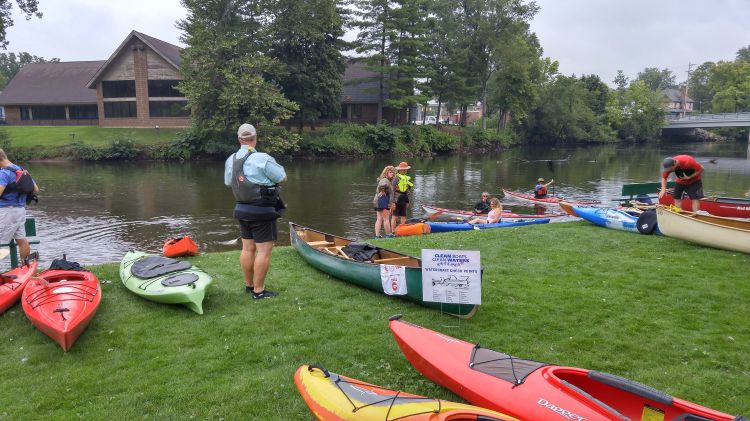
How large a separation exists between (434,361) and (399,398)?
0.76m

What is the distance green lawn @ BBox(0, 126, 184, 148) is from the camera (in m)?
39.1

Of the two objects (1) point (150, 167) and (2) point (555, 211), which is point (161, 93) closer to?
(1) point (150, 167)

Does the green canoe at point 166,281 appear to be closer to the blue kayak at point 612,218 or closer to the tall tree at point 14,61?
the blue kayak at point 612,218

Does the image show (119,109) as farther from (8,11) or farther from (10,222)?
(10,222)

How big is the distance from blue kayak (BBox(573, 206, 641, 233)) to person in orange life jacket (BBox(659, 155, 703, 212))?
0.99 m

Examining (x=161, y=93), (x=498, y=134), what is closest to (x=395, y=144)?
(x=498, y=134)

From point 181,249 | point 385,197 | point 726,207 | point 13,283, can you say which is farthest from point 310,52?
point 13,283

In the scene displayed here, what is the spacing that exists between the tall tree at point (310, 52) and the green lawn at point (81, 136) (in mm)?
11485

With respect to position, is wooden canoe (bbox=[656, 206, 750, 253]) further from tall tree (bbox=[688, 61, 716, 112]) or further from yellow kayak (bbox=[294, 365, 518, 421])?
tall tree (bbox=[688, 61, 716, 112])

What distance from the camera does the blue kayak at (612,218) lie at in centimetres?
1117

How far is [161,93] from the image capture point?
4616 cm

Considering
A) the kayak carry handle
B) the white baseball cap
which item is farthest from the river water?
the kayak carry handle

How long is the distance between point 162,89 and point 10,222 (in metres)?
43.1

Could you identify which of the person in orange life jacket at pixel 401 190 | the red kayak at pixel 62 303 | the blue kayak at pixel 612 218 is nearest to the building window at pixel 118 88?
the person in orange life jacket at pixel 401 190
